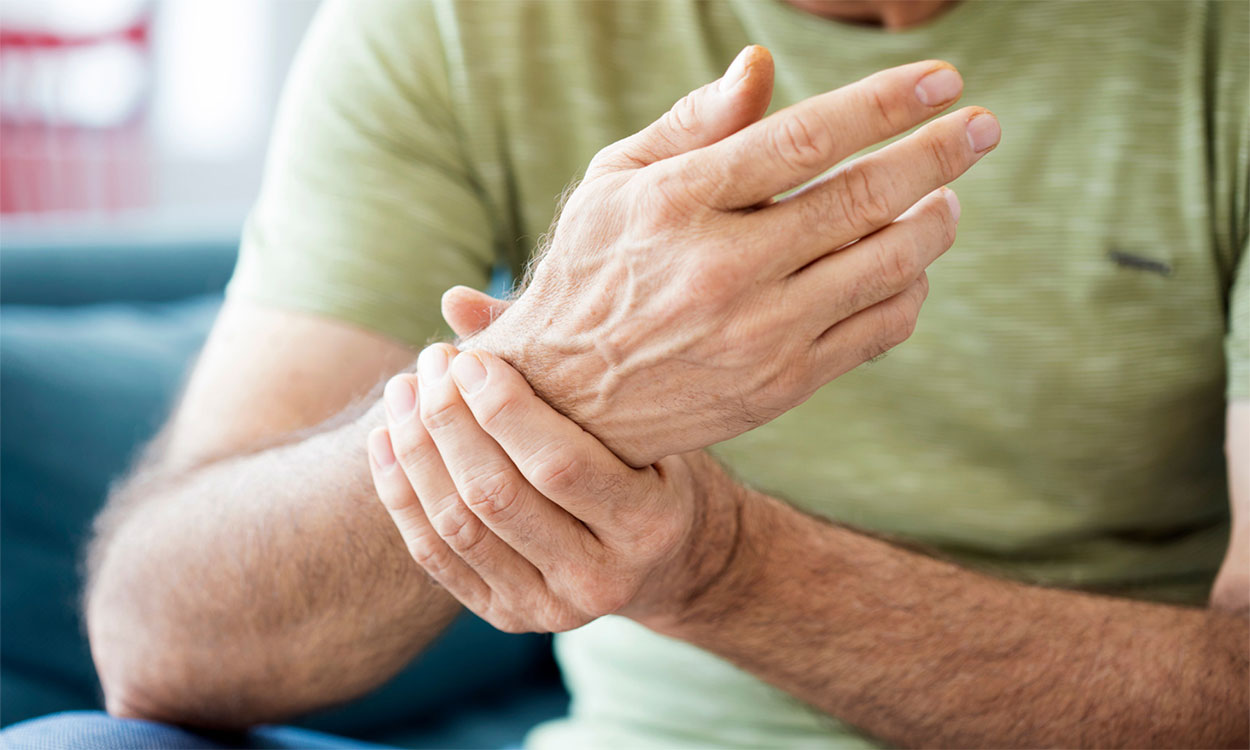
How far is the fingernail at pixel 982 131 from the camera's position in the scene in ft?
1.74

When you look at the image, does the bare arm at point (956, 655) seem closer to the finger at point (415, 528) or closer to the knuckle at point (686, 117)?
the finger at point (415, 528)

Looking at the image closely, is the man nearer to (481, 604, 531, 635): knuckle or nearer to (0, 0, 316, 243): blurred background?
(481, 604, 531, 635): knuckle

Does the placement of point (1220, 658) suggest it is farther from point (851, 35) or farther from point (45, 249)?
point (45, 249)

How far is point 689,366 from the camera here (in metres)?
0.57

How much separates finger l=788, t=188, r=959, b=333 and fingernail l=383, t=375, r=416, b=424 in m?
0.23

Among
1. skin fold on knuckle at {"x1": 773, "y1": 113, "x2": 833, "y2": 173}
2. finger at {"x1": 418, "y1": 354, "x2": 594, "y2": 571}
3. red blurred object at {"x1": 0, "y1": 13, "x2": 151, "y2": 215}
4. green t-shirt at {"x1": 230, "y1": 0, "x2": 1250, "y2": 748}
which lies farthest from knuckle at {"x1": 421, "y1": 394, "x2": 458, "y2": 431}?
red blurred object at {"x1": 0, "y1": 13, "x2": 151, "y2": 215}

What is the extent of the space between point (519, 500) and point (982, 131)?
1.03 ft

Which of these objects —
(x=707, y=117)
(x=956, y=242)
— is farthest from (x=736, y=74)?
(x=956, y=242)

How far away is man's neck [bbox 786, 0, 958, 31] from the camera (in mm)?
924

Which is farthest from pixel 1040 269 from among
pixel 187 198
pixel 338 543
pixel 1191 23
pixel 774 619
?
pixel 187 198

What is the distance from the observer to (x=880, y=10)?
0.93 meters

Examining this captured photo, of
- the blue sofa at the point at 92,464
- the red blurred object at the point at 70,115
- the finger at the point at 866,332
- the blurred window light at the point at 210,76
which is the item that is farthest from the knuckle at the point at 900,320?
the blurred window light at the point at 210,76

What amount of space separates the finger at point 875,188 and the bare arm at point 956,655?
0.28 m

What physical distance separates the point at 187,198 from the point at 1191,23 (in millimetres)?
3639
